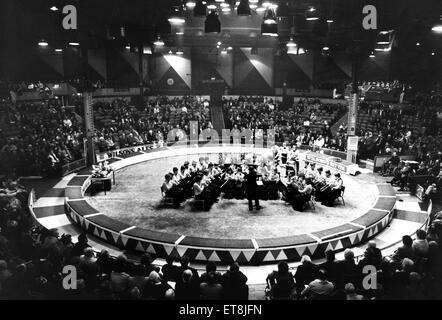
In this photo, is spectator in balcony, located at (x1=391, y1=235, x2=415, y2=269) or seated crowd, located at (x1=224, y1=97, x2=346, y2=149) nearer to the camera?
spectator in balcony, located at (x1=391, y1=235, x2=415, y2=269)

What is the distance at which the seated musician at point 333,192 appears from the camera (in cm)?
1120

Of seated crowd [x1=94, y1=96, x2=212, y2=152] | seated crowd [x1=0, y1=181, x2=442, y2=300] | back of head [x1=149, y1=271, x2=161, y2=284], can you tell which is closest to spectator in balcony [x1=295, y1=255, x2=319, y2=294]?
seated crowd [x1=0, y1=181, x2=442, y2=300]

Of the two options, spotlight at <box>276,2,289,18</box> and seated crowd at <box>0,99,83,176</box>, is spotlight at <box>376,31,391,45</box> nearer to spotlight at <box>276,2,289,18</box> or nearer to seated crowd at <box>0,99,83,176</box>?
spotlight at <box>276,2,289,18</box>

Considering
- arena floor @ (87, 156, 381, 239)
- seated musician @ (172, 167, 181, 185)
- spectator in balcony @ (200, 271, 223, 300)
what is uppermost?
seated musician @ (172, 167, 181, 185)

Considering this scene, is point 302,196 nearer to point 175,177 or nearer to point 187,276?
point 175,177

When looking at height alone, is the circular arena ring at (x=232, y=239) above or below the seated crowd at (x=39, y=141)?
below

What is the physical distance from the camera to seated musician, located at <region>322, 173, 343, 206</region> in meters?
11.2

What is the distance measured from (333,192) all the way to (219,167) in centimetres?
406

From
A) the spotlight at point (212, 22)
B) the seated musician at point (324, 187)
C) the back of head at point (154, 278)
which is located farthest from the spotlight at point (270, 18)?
the back of head at point (154, 278)

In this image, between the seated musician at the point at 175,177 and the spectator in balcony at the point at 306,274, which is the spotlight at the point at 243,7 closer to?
the seated musician at the point at 175,177

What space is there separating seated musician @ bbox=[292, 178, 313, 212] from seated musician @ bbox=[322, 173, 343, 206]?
31.3 inches

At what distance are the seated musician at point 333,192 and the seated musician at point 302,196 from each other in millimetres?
794

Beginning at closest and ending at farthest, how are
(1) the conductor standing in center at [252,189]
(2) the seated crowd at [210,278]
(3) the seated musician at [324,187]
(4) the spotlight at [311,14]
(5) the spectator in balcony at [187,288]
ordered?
(2) the seated crowd at [210,278] → (5) the spectator in balcony at [187,288] → (1) the conductor standing in center at [252,189] → (3) the seated musician at [324,187] → (4) the spotlight at [311,14]

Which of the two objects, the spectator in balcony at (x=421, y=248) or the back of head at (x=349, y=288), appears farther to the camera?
the spectator in balcony at (x=421, y=248)
